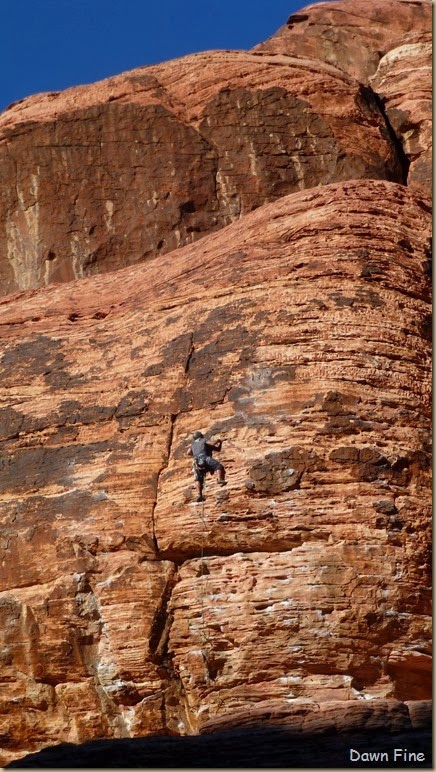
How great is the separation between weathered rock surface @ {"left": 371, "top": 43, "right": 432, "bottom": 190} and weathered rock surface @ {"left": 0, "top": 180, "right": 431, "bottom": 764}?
22.3 feet

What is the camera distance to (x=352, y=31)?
41562 millimetres

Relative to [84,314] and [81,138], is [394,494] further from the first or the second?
[81,138]

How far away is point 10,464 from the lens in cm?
2720

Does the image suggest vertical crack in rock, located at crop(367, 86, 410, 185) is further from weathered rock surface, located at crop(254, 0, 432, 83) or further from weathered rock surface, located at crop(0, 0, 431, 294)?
weathered rock surface, located at crop(254, 0, 432, 83)

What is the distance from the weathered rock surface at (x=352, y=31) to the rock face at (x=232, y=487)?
12592 millimetres

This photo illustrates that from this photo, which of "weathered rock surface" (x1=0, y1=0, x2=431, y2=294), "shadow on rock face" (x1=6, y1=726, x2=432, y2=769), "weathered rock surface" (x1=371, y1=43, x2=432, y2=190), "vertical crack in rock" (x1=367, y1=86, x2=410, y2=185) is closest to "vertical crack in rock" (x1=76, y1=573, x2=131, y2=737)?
"shadow on rock face" (x1=6, y1=726, x2=432, y2=769)

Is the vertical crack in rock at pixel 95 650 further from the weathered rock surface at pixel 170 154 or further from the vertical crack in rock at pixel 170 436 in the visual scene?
the weathered rock surface at pixel 170 154

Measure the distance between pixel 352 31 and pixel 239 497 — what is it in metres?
21.4

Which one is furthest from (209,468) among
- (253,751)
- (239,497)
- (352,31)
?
(352,31)

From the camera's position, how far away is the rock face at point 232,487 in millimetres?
22719

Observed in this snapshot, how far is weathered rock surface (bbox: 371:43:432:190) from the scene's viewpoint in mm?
35062

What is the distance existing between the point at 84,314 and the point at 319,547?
9013 millimetres

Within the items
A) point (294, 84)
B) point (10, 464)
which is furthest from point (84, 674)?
point (294, 84)

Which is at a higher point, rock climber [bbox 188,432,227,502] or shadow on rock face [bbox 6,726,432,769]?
rock climber [bbox 188,432,227,502]
